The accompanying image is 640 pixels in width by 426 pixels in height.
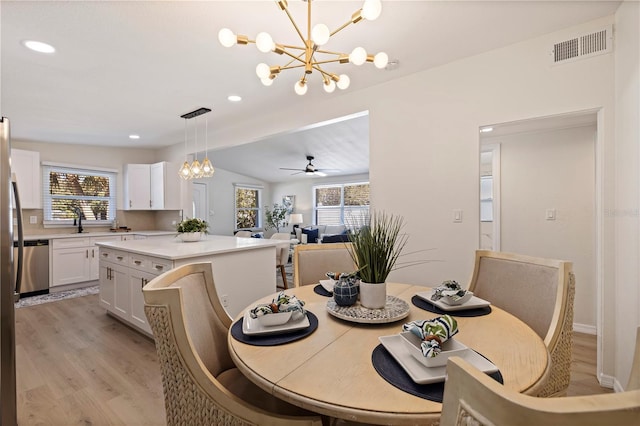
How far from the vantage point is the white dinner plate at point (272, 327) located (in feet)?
3.59

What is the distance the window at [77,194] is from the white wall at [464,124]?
4.40 metres

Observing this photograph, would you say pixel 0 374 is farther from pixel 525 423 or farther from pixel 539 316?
pixel 539 316

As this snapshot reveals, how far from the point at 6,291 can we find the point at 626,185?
358 cm

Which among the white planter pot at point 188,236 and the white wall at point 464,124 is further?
the white planter pot at point 188,236

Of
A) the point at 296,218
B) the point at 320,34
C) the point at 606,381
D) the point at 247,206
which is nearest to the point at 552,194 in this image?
the point at 606,381

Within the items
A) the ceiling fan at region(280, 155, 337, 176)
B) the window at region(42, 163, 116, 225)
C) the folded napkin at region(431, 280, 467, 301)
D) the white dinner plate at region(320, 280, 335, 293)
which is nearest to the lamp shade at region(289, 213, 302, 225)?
the ceiling fan at region(280, 155, 337, 176)

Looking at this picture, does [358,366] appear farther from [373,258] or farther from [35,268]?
[35,268]

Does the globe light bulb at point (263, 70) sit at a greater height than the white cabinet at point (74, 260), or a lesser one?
greater

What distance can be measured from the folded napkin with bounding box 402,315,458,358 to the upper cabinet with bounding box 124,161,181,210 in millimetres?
5458

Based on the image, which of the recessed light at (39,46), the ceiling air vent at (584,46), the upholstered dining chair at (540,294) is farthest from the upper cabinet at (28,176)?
the ceiling air vent at (584,46)

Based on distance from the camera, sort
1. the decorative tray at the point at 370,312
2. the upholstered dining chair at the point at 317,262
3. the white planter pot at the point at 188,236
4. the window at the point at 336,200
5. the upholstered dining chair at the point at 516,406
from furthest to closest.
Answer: the window at the point at 336,200, the white planter pot at the point at 188,236, the upholstered dining chair at the point at 317,262, the decorative tray at the point at 370,312, the upholstered dining chair at the point at 516,406

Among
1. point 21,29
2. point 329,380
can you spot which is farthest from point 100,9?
point 329,380

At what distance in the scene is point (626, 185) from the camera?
1823 mm

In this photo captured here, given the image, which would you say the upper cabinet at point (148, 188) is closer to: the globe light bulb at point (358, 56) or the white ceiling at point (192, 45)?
the white ceiling at point (192, 45)
